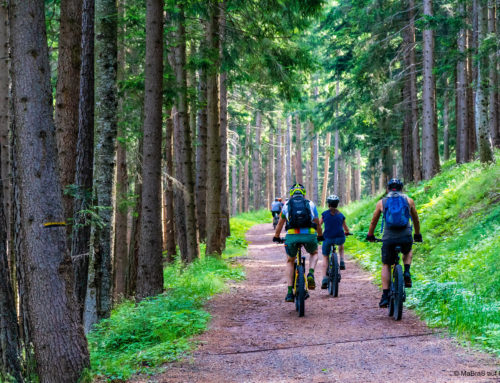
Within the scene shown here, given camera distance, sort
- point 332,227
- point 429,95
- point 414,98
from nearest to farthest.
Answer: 1. point 332,227
2. point 429,95
3. point 414,98

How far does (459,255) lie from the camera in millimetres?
9844

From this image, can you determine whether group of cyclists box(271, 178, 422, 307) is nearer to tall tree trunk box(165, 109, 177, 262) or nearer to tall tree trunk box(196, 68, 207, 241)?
tall tree trunk box(196, 68, 207, 241)

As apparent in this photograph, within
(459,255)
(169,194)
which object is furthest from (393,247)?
(169,194)

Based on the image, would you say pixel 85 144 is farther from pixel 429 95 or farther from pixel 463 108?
pixel 463 108

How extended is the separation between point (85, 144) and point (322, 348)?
5.48m

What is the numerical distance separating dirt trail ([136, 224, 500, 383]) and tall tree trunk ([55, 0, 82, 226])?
3783 mm

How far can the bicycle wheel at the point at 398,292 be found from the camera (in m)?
7.18

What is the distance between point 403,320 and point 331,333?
4.19ft

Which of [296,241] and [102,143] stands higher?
[102,143]

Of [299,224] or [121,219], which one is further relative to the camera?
[121,219]

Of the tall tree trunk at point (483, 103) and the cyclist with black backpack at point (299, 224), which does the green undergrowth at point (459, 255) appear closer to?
the tall tree trunk at point (483, 103)

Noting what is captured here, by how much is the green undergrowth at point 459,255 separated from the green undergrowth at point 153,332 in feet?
12.1

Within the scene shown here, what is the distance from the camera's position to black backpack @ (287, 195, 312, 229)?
8.09 meters

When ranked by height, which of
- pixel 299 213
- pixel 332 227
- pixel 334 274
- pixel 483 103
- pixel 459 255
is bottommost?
pixel 334 274
